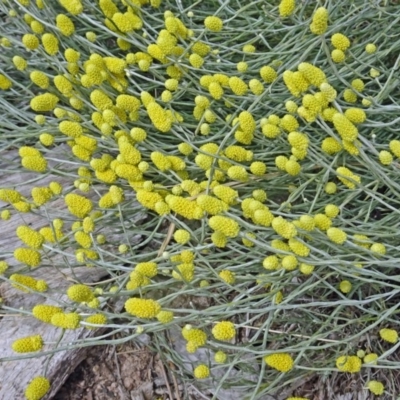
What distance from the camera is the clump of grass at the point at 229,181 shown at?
44.6 inches

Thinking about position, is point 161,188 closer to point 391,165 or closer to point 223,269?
point 223,269

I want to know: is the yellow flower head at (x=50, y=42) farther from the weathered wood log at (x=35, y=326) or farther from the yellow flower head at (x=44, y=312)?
the yellow flower head at (x=44, y=312)

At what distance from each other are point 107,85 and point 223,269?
1.91 feet

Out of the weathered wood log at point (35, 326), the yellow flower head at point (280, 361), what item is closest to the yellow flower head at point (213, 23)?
the weathered wood log at point (35, 326)

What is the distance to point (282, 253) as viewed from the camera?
3.53 feet

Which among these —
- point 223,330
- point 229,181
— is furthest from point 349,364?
point 229,181

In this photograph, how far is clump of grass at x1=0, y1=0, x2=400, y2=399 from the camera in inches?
44.6

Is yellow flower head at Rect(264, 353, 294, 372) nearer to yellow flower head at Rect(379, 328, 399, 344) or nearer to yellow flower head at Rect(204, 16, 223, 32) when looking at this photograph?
yellow flower head at Rect(379, 328, 399, 344)

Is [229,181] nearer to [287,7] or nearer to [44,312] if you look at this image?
[287,7]

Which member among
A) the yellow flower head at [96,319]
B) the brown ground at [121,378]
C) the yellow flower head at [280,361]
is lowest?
the brown ground at [121,378]

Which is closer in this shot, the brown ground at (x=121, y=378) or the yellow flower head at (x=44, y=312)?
the yellow flower head at (x=44, y=312)

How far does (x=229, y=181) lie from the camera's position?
4.41 ft

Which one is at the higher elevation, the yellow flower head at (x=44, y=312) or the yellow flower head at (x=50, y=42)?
the yellow flower head at (x=50, y=42)

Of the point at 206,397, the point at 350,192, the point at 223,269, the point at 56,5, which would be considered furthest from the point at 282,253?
the point at 56,5
